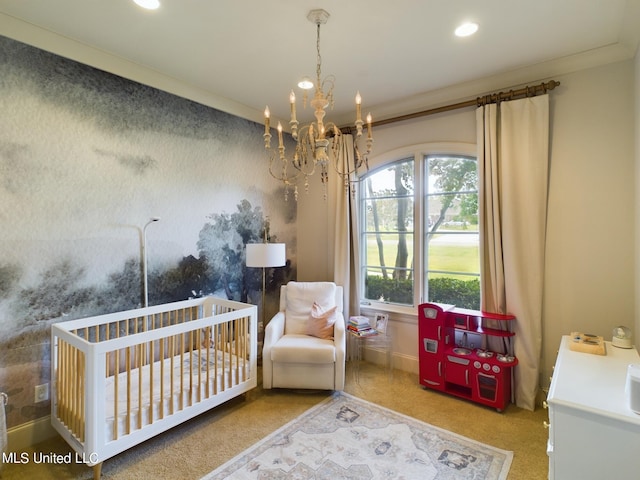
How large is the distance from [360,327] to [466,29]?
2.65 m

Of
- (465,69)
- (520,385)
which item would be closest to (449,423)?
(520,385)

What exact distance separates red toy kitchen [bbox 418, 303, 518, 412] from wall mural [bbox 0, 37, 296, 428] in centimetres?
209

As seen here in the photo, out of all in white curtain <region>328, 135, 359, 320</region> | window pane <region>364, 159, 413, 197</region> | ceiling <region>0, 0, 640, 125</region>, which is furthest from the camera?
white curtain <region>328, 135, 359, 320</region>

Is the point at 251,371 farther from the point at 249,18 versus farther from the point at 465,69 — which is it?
the point at 465,69

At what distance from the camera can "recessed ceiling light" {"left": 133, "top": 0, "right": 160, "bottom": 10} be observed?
1.96 m

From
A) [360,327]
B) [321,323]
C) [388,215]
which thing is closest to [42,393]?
[321,323]

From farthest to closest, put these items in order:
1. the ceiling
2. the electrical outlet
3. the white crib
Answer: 1. the electrical outlet
2. the ceiling
3. the white crib

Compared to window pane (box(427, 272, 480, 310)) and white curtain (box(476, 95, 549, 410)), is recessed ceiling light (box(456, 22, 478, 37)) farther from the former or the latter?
window pane (box(427, 272, 480, 310))

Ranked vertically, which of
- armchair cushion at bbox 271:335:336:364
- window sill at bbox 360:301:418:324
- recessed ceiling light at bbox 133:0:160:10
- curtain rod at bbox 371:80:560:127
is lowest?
armchair cushion at bbox 271:335:336:364

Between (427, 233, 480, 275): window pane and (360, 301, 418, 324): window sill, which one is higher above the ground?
(427, 233, 480, 275): window pane

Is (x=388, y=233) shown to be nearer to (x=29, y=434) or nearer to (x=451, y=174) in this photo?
(x=451, y=174)

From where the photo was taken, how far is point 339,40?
2357 mm

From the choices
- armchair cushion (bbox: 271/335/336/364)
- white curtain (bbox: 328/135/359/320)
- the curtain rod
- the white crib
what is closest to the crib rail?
the white crib

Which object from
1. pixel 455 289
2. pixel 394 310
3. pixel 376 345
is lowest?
pixel 376 345
